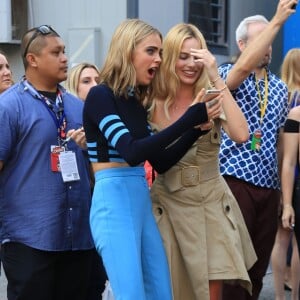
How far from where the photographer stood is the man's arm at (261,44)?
12.7 feet

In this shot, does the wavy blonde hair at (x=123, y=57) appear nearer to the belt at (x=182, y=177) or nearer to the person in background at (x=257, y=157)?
the belt at (x=182, y=177)

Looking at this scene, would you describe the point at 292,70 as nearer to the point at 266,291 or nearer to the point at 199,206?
the point at 266,291

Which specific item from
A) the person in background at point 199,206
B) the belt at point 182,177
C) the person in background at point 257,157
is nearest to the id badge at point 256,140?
the person in background at point 257,157

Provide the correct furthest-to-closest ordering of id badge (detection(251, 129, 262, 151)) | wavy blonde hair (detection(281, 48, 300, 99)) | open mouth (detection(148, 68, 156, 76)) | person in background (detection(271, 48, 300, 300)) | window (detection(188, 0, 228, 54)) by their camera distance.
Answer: window (detection(188, 0, 228, 54)), wavy blonde hair (detection(281, 48, 300, 99)), person in background (detection(271, 48, 300, 300)), id badge (detection(251, 129, 262, 151)), open mouth (detection(148, 68, 156, 76))

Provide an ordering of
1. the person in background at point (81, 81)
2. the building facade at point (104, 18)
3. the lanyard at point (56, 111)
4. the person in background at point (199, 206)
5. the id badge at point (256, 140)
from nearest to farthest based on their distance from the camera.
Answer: the person in background at point (199, 206), the lanyard at point (56, 111), the id badge at point (256, 140), the person in background at point (81, 81), the building facade at point (104, 18)

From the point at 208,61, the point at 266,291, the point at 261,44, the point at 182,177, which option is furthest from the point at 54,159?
the point at 266,291

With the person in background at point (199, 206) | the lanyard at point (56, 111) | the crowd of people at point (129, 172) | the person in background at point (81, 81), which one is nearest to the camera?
the crowd of people at point (129, 172)

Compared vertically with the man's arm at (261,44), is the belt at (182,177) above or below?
below

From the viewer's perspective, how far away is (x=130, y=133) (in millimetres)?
3264

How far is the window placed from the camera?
1068 centimetres

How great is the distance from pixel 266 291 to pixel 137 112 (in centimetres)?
327

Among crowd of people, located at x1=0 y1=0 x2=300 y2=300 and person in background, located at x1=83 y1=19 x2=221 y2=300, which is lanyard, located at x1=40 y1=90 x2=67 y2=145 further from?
person in background, located at x1=83 y1=19 x2=221 y2=300

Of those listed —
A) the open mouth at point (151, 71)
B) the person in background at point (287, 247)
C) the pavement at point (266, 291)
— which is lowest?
the pavement at point (266, 291)

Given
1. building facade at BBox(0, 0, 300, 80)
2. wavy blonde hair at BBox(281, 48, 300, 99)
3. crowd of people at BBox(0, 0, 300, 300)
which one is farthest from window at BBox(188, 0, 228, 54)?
crowd of people at BBox(0, 0, 300, 300)
